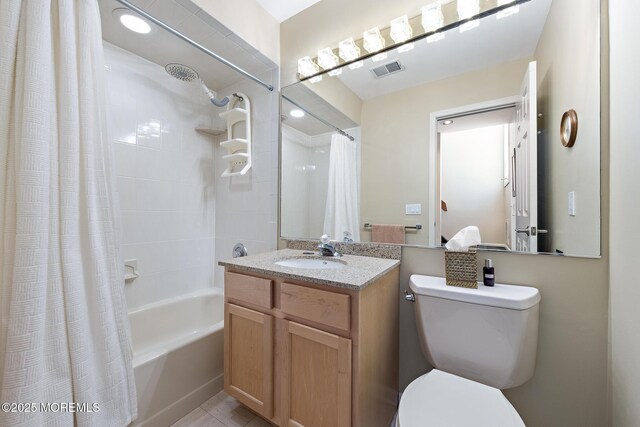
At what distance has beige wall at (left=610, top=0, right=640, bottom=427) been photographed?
2.55ft

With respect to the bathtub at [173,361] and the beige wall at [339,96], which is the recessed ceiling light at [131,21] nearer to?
the beige wall at [339,96]

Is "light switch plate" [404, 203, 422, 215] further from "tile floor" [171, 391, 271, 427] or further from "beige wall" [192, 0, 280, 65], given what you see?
"beige wall" [192, 0, 280, 65]

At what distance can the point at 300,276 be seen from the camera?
107cm

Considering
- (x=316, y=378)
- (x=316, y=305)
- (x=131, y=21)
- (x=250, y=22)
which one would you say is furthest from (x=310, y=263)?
(x=131, y=21)

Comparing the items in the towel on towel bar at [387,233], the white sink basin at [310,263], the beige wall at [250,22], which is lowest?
the white sink basin at [310,263]

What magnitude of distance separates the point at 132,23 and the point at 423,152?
1.83m

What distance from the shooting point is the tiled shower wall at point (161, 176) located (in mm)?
1745

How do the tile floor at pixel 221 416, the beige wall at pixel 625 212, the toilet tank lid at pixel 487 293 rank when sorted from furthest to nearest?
the tile floor at pixel 221 416 → the toilet tank lid at pixel 487 293 → the beige wall at pixel 625 212

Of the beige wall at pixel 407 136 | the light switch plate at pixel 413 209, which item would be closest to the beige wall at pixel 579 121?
the beige wall at pixel 407 136

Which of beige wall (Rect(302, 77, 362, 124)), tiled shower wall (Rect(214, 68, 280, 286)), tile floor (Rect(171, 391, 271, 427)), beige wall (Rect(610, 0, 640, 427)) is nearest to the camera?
beige wall (Rect(610, 0, 640, 427))

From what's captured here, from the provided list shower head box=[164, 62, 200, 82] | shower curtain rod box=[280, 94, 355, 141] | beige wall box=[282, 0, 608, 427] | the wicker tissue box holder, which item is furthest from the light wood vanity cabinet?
shower head box=[164, 62, 200, 82]

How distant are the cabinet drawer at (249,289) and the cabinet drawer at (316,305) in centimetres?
9

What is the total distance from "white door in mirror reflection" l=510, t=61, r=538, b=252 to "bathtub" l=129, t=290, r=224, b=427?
1706mm

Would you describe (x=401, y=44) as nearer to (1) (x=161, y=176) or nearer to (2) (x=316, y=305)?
(2) (x=316, y=305)
